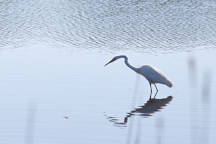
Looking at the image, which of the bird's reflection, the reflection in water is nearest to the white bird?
the bird's reflection

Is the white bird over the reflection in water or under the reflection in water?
under

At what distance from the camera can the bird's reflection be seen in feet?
33.6

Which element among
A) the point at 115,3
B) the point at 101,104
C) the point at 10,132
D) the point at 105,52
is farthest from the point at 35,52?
the point at 115,3

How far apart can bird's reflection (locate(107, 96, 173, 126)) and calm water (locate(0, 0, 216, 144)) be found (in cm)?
2

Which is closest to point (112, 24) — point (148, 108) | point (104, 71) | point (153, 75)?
point (104, 71)

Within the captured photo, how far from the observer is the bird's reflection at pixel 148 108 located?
33.6ft

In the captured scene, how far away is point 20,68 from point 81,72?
A: 1.61 meters

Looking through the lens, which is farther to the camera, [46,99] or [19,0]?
[19,0]

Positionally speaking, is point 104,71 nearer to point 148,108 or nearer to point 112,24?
point 148,108

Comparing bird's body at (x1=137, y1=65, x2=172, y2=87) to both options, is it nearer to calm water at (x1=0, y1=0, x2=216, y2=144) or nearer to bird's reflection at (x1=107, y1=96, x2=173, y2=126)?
calm water at (x1=0, y1=0, x2=216, y2=144)

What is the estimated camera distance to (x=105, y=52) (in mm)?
17016

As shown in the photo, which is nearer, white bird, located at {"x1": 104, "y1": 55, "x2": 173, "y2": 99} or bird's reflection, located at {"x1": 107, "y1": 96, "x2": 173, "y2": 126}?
bird's reflection, located at {"x1": 107, "y1": 96, "x2": 173, "y2": 126}

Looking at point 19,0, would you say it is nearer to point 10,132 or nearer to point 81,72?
point 81,72

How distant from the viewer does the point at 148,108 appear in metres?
11.3
